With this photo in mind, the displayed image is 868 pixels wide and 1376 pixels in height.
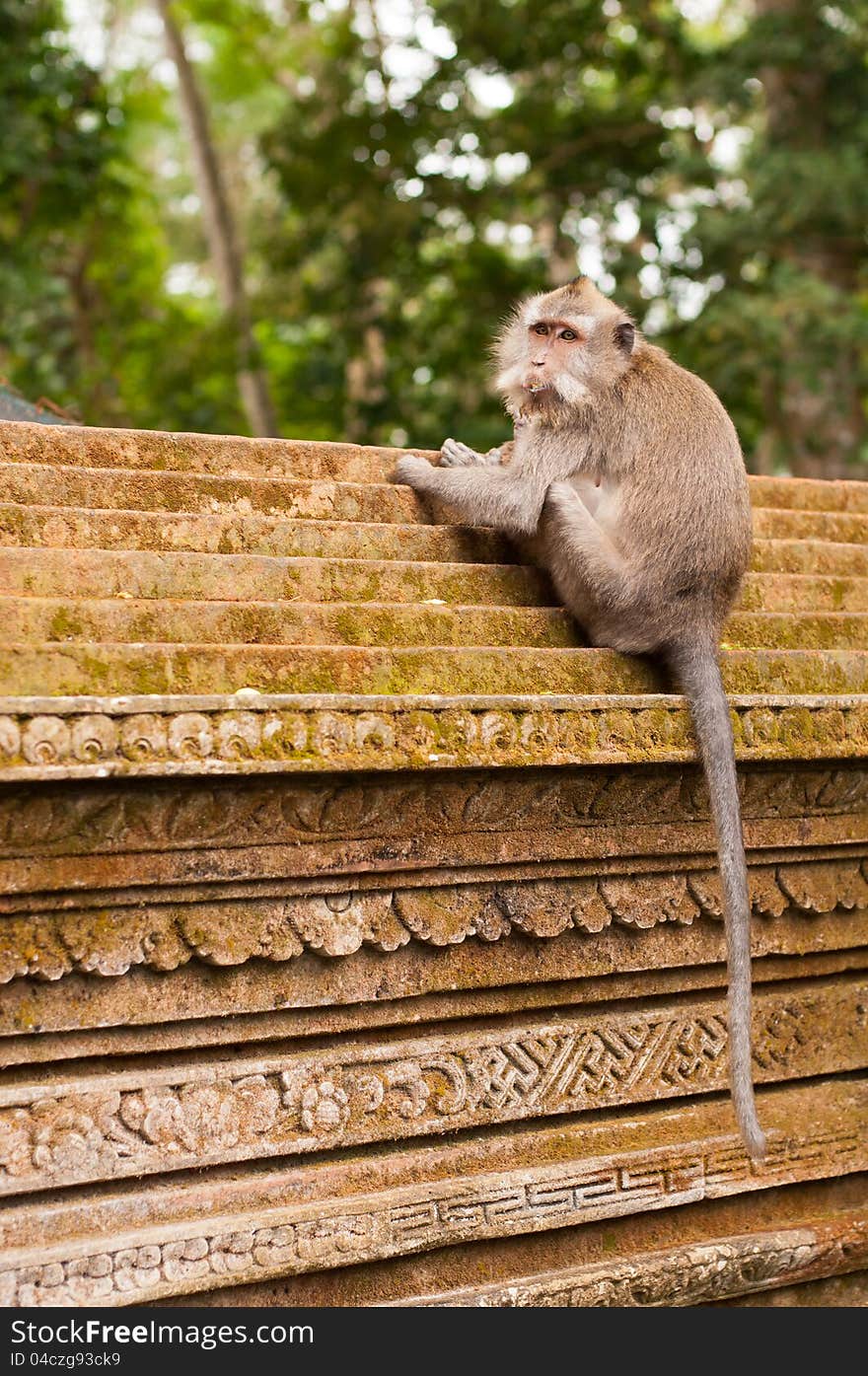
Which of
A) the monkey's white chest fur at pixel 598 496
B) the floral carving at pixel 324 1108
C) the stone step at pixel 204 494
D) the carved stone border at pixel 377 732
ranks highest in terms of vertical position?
the monkey's white chest fur at pixel 598 496

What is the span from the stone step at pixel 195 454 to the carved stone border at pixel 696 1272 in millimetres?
1994

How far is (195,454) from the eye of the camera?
3521mm

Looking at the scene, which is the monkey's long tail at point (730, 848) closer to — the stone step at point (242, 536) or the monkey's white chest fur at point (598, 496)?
the monkey's white chest fur at point (598, 496)

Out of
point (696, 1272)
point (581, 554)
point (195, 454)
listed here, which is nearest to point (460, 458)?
point (581, 554)

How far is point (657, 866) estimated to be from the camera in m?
3.56

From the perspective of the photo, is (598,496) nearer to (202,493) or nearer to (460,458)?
(460,458)

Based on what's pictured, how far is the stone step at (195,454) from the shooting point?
3309 mm

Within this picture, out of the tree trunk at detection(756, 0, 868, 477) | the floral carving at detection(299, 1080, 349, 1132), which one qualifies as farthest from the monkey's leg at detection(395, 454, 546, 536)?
the tree trunk at detection(756, 0, 868, 477)

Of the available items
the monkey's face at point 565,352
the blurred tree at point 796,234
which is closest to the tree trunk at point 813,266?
the blurred tree at point 796,234

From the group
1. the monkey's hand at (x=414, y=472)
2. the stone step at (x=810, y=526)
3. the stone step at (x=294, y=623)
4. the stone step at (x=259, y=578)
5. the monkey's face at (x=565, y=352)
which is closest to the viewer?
the stone step at (x=294, y=623)

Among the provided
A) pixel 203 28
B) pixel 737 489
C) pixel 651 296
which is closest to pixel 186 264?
pixel 203 28

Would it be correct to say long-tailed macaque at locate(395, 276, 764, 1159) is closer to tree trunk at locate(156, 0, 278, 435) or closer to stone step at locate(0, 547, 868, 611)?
stone step at locate(0, 547, 868, 611)

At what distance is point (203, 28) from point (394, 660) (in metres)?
18.6

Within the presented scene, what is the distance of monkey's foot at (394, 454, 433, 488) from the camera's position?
370 cm
